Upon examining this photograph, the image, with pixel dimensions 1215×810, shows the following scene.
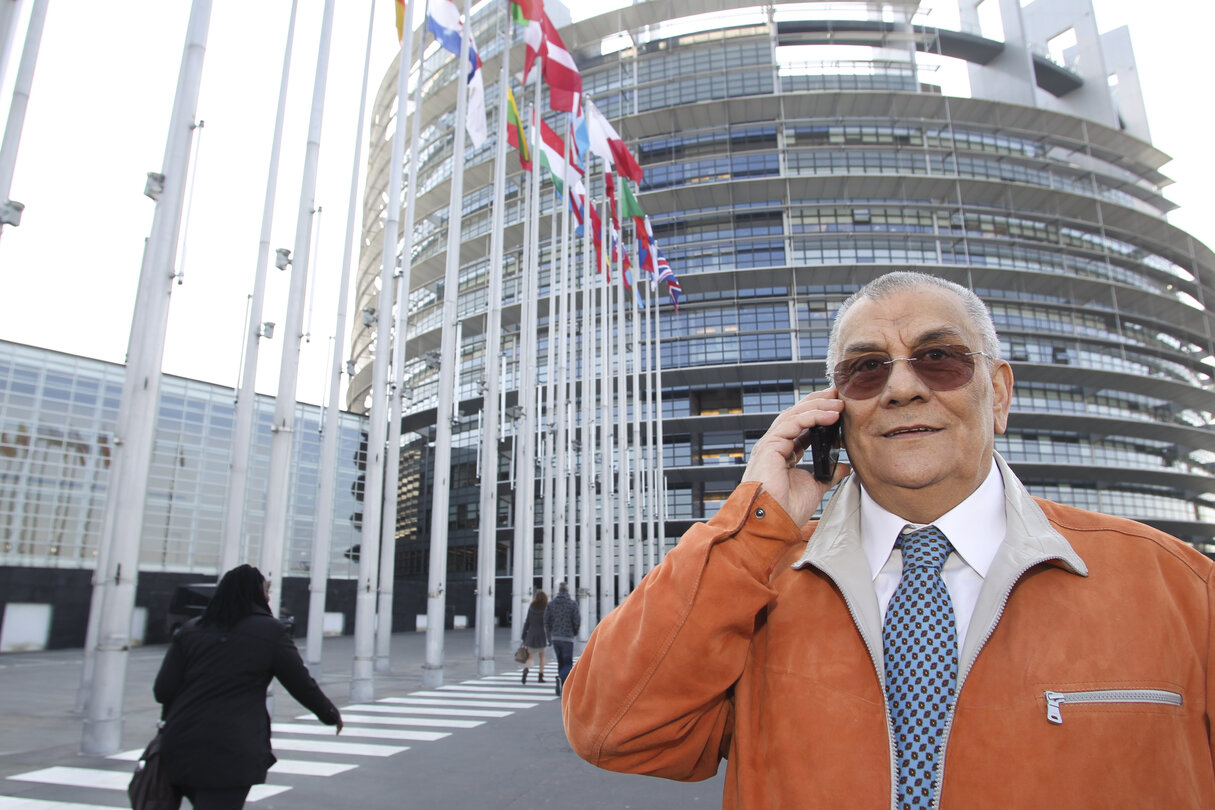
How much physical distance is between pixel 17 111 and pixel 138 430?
12.0ft

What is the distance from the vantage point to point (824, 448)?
1.76 meters

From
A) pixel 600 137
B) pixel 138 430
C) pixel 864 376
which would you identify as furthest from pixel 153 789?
pixel 600 137

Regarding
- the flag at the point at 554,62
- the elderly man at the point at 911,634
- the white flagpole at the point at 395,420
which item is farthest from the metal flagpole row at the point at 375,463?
the elderly man at the point at 911,634

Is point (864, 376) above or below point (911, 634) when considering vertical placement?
above

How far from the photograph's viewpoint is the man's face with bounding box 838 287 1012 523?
1.65 meters

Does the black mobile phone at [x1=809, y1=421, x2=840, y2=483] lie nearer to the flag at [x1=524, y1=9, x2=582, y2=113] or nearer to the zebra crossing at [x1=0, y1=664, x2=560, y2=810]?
the zebra crossing at [x1=0, y1=664, x2=560, y2=810]

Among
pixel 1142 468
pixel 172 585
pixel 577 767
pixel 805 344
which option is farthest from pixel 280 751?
pixel 1142 468

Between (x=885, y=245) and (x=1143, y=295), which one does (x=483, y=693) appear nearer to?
(x=885, y=245)

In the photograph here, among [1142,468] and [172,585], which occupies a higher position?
[1142,468]

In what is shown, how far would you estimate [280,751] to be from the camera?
29.0ft

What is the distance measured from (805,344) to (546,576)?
26.2 meters

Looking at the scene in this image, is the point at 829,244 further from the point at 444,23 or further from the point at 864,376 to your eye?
the point at 864,376

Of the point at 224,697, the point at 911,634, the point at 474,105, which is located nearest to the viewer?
the point at 911,634

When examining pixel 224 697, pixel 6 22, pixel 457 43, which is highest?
pixel 457 43
